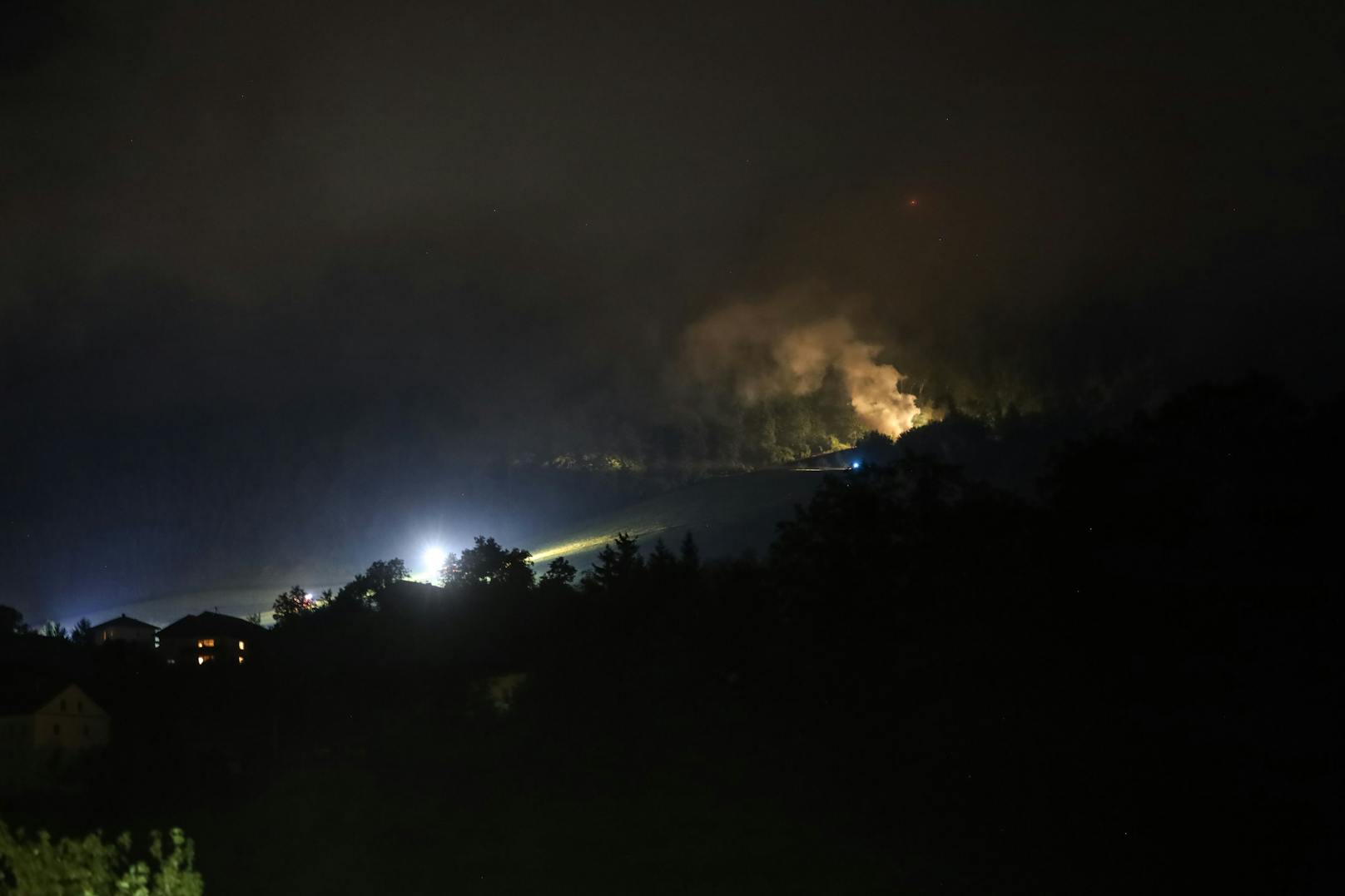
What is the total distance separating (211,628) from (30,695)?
46251mm

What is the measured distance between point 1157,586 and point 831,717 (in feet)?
31.7

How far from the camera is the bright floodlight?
80.9m

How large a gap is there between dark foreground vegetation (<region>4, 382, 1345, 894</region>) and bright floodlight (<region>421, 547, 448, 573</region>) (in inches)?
1470

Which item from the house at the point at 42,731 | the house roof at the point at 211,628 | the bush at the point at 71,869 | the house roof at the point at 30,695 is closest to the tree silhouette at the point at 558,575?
the house at the point at 42,731

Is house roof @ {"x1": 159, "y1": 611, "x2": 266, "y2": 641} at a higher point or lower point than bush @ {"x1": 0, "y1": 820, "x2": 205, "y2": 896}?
higher

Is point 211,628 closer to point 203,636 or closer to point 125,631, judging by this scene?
point 203,636

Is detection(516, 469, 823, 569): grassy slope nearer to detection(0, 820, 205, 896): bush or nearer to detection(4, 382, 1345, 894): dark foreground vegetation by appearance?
detection(4, 382, 1345, 894): dark foreground vegetation

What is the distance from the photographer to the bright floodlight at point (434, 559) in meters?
80.9

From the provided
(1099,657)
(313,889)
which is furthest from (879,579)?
(313,889)

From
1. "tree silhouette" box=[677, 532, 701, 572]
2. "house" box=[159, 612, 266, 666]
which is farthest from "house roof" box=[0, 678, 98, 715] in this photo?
"house" box=[159, 612, 266, 666]

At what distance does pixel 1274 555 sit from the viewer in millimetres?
22875

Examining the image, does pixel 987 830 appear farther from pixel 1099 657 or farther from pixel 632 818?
pixel 632 818

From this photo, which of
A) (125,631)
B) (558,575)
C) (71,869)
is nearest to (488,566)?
(558,575)

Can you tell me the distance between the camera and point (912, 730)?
27188 millimetres
